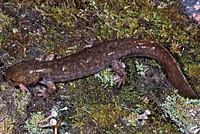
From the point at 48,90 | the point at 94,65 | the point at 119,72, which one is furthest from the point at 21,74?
the point at 119,72

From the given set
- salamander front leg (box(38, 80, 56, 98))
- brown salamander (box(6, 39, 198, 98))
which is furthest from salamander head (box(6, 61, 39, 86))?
salamander front leg (box(38, 80, 56, 98))

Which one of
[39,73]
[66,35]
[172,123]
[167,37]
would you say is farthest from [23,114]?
[167,37]

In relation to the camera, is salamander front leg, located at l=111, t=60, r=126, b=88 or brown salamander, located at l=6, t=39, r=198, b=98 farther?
salamander front leg, located at l=111, t=60, r=126, b=88

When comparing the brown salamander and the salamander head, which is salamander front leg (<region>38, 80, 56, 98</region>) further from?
the salamander head

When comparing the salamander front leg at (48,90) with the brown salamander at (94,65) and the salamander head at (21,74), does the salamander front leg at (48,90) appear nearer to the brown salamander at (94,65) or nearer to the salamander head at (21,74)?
the brown salamander at (94,65)

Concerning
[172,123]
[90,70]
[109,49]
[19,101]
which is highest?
[109,49]

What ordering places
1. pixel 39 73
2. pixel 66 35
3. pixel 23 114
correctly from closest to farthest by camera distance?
pixel 23 114 → pixel 39 73 → pixel 66 35

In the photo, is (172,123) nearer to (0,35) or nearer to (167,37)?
(167,37)
